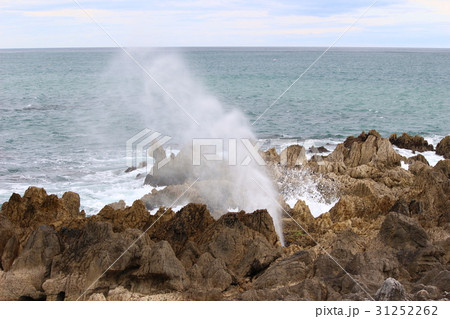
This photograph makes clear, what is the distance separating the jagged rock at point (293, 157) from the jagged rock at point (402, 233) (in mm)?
10490

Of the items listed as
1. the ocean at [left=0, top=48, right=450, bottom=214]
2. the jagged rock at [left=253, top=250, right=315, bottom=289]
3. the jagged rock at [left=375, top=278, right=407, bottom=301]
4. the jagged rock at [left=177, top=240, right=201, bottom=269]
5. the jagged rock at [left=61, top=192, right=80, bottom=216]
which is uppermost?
the jagged rock at [left=375, top=278, right=407, bottom=301]

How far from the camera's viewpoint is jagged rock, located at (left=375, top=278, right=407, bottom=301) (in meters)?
9.52

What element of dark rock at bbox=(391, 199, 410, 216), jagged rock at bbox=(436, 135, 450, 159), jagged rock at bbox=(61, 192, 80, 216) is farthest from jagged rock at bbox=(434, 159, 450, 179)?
jagged rock at bbox=(61, 192, 80, 216)

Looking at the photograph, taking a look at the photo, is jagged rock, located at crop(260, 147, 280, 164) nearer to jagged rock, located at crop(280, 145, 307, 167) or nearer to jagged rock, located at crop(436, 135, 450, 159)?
jagged rock, located at crop(280, 145, 307, 167)

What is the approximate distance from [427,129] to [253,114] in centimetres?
1508

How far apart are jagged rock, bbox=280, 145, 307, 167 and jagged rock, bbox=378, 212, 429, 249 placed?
1049 centimetres

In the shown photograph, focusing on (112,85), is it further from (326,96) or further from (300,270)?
(300,270)

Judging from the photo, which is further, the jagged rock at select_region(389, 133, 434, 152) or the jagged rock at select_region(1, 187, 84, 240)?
the jagged rock at select_region(389, 133, 434, 152)

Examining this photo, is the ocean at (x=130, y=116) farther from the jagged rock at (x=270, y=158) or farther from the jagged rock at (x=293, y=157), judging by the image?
the jagged rock at (x=293, y=157)

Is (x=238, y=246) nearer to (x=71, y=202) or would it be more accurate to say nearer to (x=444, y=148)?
(x=71, y=202)

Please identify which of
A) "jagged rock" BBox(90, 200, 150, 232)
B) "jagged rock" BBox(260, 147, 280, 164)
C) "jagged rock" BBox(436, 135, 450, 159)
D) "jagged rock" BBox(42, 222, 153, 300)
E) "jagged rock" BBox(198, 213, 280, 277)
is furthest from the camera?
"jagged rock" BBox(436, 135, 450, 159)

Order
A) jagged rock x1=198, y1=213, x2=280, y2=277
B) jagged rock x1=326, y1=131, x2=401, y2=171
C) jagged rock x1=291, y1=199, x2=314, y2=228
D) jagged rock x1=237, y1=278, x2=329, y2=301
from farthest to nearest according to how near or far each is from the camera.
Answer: jagged rock x1=326, y1=131, x2=401, y2=171 → jagged rock x1=291, y1=199, x2=314, y2=228 → jagged rock x1=198, y1=213, x2=280, y2=277 → jagged rock x1=237, y1=278, x2=329, y2=301

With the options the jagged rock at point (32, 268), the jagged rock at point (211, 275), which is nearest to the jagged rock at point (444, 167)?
the jagged rock at point (211, 275)

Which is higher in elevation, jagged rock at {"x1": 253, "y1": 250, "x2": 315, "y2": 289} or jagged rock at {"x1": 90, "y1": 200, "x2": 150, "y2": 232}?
jagged rock at {"x1": 253, "y1": 250, "x2": 315, "y2": 289}
